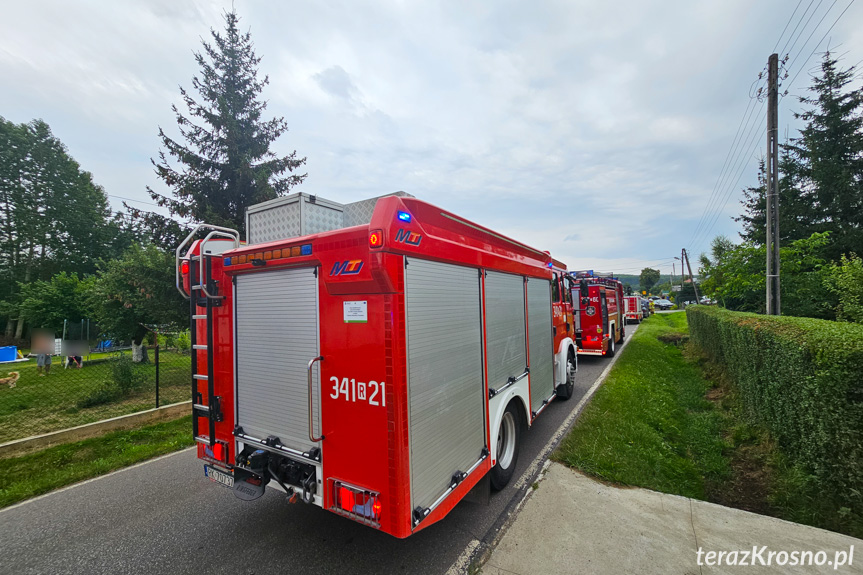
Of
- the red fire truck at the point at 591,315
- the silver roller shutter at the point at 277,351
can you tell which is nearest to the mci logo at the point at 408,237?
the silver roller shutter at the point at 277,351

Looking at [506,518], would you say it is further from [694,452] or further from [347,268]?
[694,452]

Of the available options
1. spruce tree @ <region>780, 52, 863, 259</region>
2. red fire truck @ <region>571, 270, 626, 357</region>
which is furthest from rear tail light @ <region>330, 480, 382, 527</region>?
spruce tree @ <region>780, 52, 863, 259</region>

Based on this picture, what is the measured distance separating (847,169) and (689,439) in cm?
2748

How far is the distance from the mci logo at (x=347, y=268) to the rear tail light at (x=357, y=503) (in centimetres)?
155

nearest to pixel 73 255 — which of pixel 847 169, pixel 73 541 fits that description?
pixel 73 541

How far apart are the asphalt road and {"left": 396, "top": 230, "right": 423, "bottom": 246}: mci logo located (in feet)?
8.50

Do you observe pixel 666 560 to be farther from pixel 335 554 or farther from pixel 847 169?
pixel 847 169

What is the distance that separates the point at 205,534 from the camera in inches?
131

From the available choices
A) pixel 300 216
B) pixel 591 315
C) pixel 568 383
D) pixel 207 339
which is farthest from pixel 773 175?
pixel 207 339

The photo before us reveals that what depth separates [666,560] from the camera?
2.78m

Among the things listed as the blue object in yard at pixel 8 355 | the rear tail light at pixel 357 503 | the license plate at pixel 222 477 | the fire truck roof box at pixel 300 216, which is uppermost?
the fire truck roof box at pixel 300 216

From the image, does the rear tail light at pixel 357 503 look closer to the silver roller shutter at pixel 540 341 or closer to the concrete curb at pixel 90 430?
the silver roller shutter at pixel 540 341

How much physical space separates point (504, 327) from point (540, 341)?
1664 mm

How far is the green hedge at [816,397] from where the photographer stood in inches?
120
